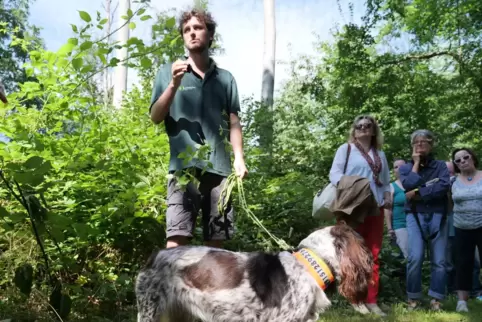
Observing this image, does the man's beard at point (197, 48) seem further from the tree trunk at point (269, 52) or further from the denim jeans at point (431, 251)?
the tree trunk at point (269, 52)

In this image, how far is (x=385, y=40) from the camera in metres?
21.2

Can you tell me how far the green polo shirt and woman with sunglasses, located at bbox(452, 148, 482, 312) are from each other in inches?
137

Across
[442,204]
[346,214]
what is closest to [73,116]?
[346,214]

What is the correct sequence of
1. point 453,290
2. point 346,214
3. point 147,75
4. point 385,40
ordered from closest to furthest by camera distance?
1. point 346,214
2. point 453,290
3. point 147,75
4. point 385,40

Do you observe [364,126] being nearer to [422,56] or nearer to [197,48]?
[197,48]

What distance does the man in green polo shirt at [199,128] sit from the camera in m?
3.31

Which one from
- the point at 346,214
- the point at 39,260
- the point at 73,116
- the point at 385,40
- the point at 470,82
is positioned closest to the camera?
the point at 73,116

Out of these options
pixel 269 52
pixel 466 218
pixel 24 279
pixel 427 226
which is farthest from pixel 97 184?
pixel 269 52

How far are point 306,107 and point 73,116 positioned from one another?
18.5 m

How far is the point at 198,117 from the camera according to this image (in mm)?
3432

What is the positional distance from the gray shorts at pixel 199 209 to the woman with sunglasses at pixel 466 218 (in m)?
3.44

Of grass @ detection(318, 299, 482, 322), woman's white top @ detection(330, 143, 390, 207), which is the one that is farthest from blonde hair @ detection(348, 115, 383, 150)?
grass @ detection(318, 299, 482, 322)

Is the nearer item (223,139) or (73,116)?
(223,139)

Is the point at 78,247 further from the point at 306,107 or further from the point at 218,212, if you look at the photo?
the point at 306,107
